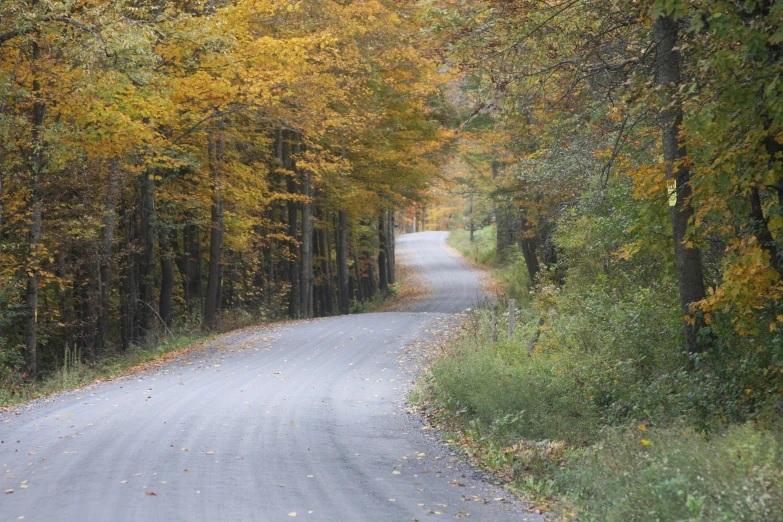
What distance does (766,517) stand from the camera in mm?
4828

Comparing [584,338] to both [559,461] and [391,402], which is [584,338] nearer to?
[391,402]

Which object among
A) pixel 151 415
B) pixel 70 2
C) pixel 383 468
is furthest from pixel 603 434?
pixel 70 2

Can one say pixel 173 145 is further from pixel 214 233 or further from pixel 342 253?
pixel 342 253

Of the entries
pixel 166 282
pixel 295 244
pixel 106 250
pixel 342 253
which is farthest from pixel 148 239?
pixel 342 253

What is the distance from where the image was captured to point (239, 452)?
29.6ft

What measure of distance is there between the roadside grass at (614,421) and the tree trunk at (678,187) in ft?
1.62

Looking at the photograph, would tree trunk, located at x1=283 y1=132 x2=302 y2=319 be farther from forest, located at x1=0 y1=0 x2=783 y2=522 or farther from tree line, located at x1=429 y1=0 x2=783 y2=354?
tree line, located at x1=429 y1=0 x2=783 y2=354

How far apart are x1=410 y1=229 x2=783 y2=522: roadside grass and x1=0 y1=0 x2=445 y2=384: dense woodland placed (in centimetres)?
886

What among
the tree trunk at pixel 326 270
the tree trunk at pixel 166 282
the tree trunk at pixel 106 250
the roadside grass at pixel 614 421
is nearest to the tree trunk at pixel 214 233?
the tree trunk at pixel 166 282

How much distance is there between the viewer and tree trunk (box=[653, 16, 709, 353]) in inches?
361

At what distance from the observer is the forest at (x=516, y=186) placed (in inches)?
284

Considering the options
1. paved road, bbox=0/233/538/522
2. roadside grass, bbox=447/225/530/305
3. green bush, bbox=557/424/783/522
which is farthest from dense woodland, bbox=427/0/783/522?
roadside grass, bbox=447/225/530/305

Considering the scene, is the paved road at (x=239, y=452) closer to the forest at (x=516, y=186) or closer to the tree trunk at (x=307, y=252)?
the forest at (x=516, y=186)

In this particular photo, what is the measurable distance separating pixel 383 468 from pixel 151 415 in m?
4.51
